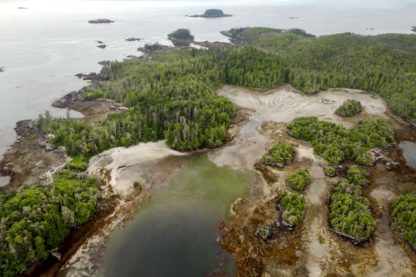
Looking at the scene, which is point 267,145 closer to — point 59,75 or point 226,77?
point 226,77

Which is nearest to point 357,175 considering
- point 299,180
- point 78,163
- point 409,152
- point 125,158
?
point 299,180

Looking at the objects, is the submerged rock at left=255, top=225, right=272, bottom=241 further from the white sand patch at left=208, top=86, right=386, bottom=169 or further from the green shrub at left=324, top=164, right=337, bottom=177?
the green shrub at left=324, top=164, right=337, bottom=177

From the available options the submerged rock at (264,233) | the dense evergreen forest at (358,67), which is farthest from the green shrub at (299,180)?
the dense evergreen forest at (358,67)

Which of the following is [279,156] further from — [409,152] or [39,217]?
[39,217]

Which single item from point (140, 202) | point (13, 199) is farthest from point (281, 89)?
point (13, 199)

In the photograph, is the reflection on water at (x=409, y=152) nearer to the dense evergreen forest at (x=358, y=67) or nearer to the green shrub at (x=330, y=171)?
the dense evergreen forest at (x=358, y=67)

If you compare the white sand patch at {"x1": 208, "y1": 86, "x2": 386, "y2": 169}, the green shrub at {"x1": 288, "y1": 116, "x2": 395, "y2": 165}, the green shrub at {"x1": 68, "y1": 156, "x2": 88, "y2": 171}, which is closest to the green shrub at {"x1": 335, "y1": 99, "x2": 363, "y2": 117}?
the white sand patch at {"x1": 208, "y1": 86, "x2": 386, "y2": 169}
